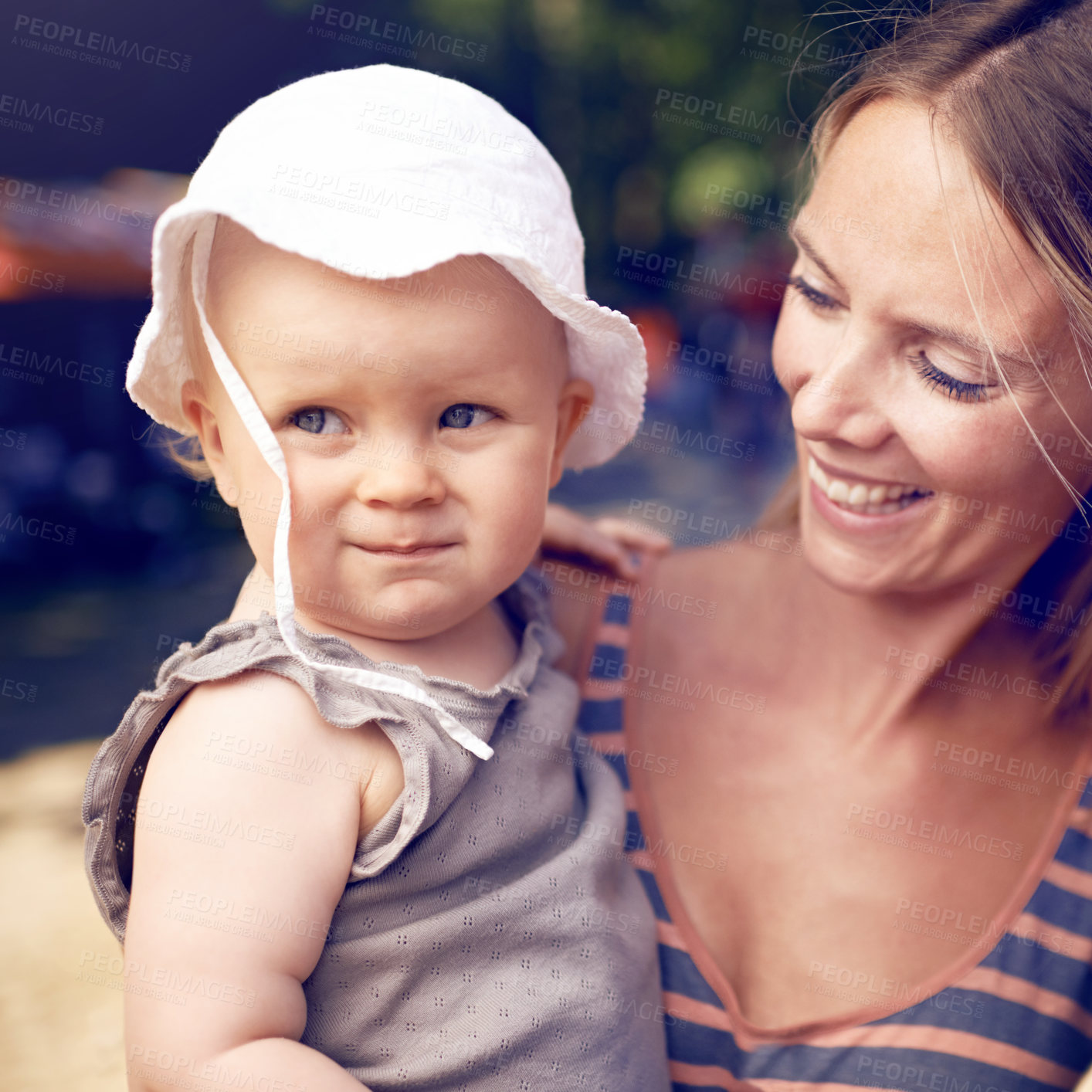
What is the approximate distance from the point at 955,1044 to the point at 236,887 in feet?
2.92

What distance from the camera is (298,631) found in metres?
1.03

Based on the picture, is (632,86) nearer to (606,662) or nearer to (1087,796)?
(606,662)

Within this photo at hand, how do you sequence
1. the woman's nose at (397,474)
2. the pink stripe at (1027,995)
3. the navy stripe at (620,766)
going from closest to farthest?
1. the woman's nose at (397,474)
2. the pink stripe at (1027,995)
3. the navy stripe at (620,766)

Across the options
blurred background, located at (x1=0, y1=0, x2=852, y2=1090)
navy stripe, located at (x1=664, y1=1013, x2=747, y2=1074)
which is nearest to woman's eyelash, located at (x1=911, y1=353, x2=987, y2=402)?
blurred background, located at (x1=0, y1=0, x2=852, y2=1090)

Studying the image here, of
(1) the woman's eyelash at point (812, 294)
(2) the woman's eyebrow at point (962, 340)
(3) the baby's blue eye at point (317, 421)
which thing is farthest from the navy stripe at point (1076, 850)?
(3) the baby's blue eye at point (317, 421)

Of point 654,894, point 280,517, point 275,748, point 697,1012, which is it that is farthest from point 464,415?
point 697,1012

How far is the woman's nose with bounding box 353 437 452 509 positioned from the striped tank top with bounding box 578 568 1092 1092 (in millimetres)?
662

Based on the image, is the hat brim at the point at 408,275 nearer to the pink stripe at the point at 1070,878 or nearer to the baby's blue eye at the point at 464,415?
the baby's blue eye at the point at 464,415

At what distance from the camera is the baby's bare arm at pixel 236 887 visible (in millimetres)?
886

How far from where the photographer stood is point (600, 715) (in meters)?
1.46

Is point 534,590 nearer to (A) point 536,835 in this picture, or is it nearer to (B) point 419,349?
(A) point 536,835

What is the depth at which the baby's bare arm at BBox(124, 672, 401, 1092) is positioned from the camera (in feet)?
2.91

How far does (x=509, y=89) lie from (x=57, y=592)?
11.8 feet

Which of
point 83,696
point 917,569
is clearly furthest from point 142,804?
point 83,696
